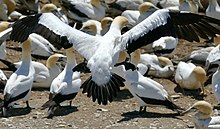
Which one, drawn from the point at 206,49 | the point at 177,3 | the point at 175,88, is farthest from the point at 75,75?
the point at 177,3

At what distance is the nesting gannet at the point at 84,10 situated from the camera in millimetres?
15719

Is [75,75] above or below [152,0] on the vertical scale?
below

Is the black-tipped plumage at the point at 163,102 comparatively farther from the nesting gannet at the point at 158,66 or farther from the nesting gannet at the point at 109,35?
the nesting gannet at the point at 158,66

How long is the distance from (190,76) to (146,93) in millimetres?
1354

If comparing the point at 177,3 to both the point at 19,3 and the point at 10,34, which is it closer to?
the point at 19,3

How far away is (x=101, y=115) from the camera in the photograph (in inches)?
420

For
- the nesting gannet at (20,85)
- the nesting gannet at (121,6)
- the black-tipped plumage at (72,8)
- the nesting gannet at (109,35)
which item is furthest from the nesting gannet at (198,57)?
the nesting gannet at (121,6)

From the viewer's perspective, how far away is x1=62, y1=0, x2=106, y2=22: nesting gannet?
15719 mm

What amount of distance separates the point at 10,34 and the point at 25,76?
70 cm

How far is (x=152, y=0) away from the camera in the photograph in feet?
55.5

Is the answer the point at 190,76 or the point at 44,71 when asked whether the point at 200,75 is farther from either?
the point at 44,71

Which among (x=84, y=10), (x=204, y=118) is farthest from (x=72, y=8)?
(x=204, y=118)

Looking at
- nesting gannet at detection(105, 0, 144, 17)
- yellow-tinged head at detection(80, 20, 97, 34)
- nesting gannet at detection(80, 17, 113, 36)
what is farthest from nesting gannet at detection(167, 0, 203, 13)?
yellow-tinged head at detection(80, 20, 97, 34)

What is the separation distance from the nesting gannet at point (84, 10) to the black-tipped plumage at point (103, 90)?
224 inches
